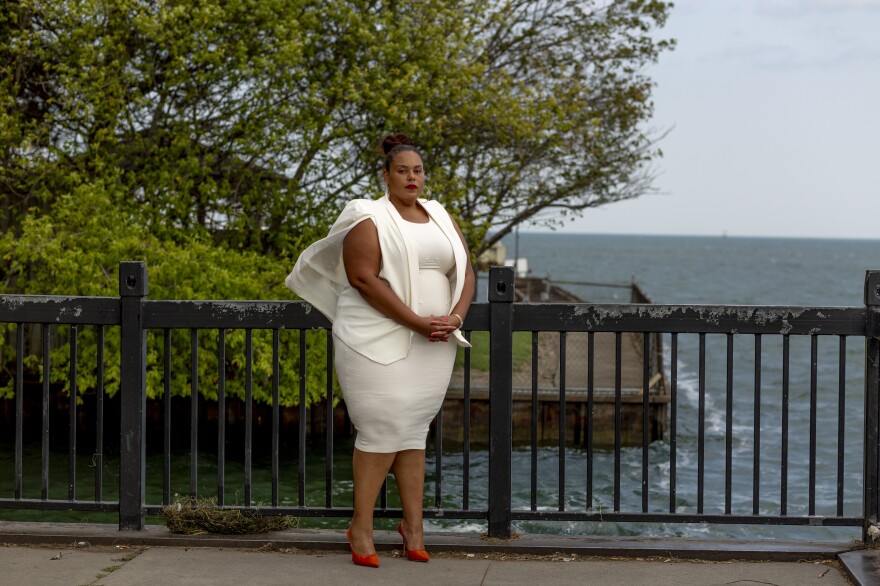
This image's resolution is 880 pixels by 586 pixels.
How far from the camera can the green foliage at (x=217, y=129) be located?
1698 centimetres

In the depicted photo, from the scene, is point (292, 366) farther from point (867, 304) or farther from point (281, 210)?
point (867, 304)

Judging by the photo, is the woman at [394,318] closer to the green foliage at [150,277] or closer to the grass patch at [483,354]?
the green foliage at [150,277]

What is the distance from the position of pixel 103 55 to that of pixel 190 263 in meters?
4.49

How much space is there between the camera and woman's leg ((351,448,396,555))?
532cm

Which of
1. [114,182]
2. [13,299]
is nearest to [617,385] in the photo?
[13,299]

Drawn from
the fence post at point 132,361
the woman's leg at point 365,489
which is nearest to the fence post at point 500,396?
the woman's leg at point 365,489

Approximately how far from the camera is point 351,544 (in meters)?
5.41

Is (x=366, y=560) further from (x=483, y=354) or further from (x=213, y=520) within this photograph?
(x=483, y=354)

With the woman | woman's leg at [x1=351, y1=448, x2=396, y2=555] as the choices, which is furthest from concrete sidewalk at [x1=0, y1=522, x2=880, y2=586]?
the woman

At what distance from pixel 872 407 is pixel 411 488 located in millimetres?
2374

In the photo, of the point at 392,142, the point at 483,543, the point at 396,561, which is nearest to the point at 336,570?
the point at 396,561

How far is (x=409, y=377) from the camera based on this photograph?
521 centimetres

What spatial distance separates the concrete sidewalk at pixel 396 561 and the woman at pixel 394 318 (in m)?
0.26

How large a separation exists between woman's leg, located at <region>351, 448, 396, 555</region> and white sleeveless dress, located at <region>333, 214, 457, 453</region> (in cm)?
6
